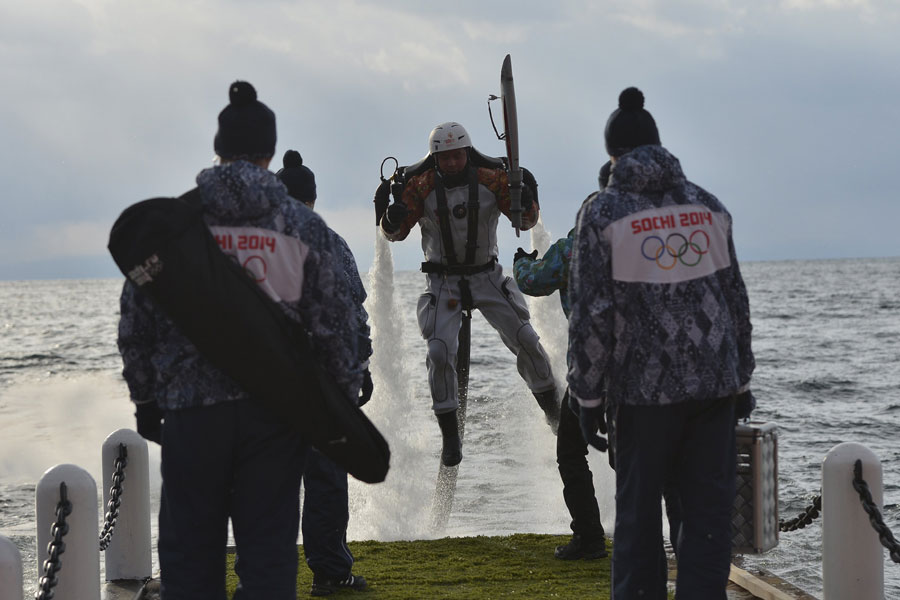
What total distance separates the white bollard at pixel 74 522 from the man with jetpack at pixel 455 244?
2.95m

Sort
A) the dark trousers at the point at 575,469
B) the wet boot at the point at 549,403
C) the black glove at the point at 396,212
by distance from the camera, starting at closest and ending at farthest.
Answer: the dark trousers at the point at 575,469 < the black glove at the point at 396,212 < the wet boot at the point at 549,403

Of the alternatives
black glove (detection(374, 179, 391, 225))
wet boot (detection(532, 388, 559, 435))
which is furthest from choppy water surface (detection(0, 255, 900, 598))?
black glove (detection(374, 179, 391, 225))

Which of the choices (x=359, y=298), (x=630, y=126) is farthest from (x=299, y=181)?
A: (x=630, y=126)

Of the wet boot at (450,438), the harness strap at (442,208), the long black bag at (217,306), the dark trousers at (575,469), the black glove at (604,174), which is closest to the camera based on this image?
the long black bag at (217,306)

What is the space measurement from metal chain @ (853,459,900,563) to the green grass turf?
133 cm

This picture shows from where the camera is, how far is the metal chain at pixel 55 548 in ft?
13.4

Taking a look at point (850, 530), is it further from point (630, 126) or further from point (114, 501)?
point (114, 501)

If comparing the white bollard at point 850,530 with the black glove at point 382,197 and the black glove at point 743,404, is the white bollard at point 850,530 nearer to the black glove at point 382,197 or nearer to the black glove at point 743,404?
the black glove at point 743,404

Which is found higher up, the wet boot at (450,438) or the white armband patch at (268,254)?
the white armband patch at (268,254)

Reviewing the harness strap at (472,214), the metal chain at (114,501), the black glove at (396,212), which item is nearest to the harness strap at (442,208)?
the harness strap at (472,214)

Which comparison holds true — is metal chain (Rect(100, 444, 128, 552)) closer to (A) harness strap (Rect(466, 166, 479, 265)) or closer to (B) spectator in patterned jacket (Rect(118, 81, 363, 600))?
(B) spectator in patterned jacket (Rect(118, 81, 363, 600))

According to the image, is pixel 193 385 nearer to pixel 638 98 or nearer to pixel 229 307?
pixel 229 307

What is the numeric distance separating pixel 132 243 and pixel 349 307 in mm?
712

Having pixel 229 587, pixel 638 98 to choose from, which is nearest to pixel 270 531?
pixel 638 98
